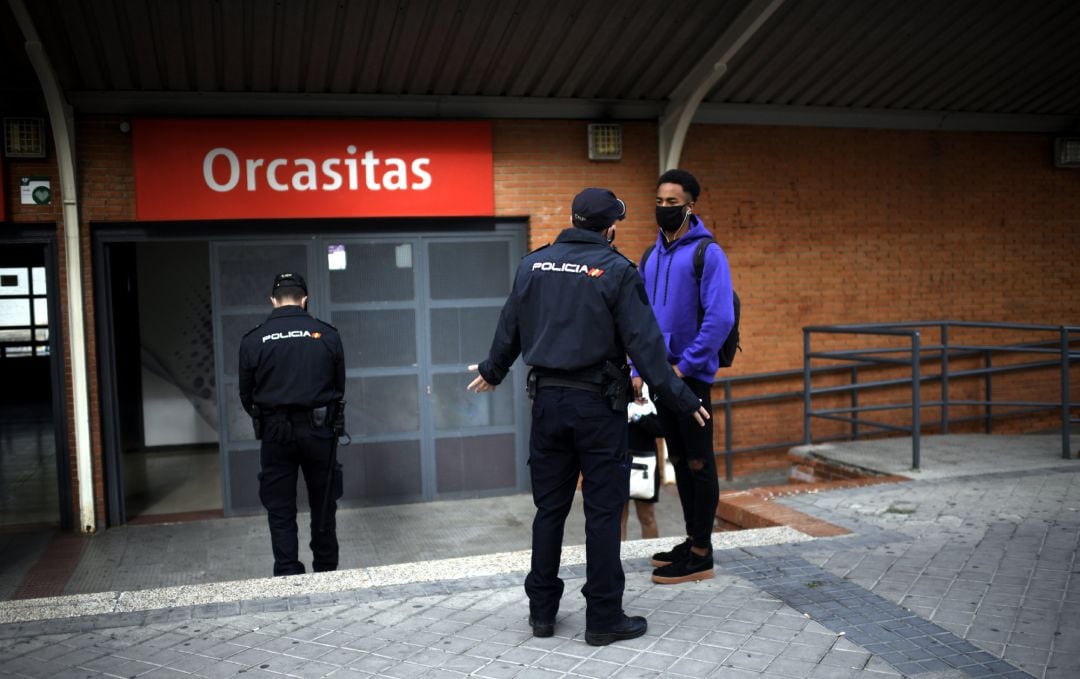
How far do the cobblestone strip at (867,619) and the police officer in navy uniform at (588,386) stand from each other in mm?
862

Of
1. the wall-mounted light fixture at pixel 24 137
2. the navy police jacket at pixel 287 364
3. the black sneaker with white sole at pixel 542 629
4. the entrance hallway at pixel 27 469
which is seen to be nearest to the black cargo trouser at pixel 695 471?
the black sneaker with white sole at pixel 542 629

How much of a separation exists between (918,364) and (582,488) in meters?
4.75

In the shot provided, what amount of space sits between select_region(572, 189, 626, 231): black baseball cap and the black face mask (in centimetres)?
65

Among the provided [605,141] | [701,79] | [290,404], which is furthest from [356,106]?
[290,404]

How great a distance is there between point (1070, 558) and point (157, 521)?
721cm

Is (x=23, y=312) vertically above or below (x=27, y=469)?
above

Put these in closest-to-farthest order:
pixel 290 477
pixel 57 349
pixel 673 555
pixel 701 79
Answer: pixel 673 555 → pixel 290 477 → pixel 57 349 → pixel 701 79

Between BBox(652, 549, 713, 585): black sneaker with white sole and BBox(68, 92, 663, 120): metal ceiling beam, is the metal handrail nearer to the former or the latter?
BBox(68, 92, 663, 120): metal ceiling beam

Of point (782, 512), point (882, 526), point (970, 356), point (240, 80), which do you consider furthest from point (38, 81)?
point (970, 356)

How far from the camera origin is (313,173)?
8422 millimetres

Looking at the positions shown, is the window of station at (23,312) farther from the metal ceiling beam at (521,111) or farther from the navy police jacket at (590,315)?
the navy police jacket at (590,315)

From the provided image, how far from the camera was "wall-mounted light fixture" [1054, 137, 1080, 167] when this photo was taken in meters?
10.8

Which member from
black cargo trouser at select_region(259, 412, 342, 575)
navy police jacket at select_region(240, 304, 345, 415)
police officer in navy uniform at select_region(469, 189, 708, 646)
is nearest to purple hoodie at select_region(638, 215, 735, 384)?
police officer in navy uniform at select_region(469, 189, 708, 646)

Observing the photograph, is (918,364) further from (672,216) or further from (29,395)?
(29,395)
